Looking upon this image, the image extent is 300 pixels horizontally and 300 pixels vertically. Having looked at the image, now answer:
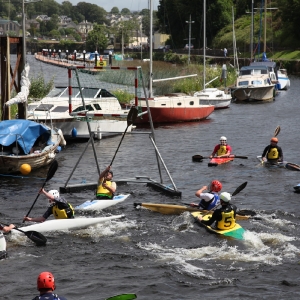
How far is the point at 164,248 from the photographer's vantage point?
18.1 metres

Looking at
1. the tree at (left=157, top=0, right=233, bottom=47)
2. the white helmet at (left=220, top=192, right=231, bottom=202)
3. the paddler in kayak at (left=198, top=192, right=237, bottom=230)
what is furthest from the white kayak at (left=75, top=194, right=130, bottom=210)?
the tree at (left=157, top=0, right=233, bottom=47)

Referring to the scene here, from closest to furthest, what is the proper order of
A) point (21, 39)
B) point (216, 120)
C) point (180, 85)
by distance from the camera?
1. point (21, 39)
2. point (216, 120)
3. point (180, 85)

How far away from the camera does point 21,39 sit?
1296 inches

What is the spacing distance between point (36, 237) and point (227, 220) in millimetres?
4847

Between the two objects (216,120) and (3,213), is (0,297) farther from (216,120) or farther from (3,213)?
(216,120)

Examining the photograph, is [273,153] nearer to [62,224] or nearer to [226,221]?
[226,221]

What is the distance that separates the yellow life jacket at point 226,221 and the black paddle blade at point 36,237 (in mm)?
4471

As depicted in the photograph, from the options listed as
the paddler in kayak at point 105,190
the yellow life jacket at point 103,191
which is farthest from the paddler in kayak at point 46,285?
the yellow life jacket at point 103,191

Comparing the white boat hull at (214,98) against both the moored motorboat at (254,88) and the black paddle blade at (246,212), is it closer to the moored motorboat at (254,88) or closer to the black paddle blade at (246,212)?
the moored motorboat at (254,88)

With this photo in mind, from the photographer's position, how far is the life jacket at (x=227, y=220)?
60.2ft


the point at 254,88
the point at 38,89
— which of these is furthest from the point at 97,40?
the point at 38,89

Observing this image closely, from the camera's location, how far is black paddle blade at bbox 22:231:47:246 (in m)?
18.1

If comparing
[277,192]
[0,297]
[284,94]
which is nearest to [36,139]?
[277,192]

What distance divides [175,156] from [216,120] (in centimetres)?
1465
